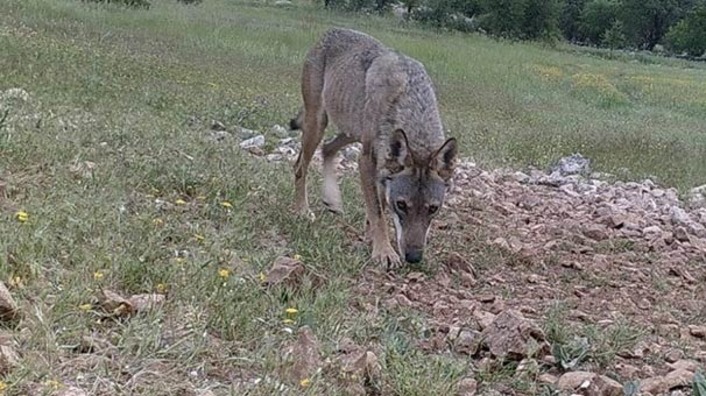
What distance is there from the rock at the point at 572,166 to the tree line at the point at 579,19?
4393 centimetres

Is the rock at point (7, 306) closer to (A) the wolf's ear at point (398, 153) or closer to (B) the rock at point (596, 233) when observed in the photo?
(A) the wolf's ear at point (398, 153)

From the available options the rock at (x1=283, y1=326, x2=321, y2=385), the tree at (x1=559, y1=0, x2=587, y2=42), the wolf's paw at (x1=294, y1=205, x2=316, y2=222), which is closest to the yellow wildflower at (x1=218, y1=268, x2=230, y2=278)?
the rock at (x1=283, y1=326, x2=321, y2=385)

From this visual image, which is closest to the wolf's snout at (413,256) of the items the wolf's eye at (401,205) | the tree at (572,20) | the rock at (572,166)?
the wolf's eye at (401,205)

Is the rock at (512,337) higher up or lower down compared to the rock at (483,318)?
higher up

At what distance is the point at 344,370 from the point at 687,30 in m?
73.0

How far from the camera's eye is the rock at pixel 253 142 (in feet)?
31.9

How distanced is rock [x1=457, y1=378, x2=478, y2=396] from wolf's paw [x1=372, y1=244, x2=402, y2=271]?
7.47 ft

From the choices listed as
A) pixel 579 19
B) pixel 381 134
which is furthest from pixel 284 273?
pixel 579 19

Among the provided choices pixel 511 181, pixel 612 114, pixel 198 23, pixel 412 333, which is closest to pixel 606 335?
pixel 412 333

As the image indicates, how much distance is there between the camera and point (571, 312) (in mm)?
5332

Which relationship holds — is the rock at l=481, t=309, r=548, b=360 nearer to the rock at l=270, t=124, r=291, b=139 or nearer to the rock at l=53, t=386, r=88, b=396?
the rock at l=53, t=386, r=88, b=396

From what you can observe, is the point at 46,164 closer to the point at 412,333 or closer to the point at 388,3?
the point at 412,333

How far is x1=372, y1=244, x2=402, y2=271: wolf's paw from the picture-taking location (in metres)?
6.23

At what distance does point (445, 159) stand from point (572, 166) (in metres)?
5.59
